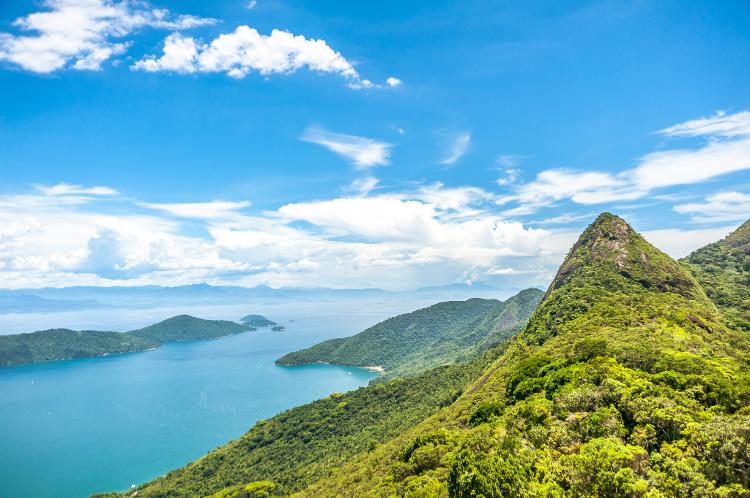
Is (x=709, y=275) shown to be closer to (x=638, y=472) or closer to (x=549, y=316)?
(x=549, y=316)

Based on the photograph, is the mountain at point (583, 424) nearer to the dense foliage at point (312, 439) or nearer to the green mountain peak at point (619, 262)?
the green mountain peak at point (619, 262)

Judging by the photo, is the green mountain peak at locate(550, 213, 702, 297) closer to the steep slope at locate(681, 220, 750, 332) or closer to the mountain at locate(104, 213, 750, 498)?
the mountain at locate(104, 213, 750, 498)

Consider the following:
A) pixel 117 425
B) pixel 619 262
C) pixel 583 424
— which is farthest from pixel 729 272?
pixel 117 425

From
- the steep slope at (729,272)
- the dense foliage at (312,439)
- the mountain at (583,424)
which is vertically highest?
the steep slope at (729,272)

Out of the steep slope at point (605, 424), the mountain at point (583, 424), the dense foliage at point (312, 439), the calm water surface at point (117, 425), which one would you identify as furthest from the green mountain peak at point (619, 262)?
the calm water surface at point (117, 425)

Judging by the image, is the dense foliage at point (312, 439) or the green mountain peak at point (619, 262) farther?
the green mountain peak at point (619, 262)

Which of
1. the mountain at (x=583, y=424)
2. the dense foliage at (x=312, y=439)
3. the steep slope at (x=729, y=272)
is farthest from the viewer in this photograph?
the steep slope at (x=729, y=272)

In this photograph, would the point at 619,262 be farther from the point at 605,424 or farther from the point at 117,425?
the point at 117,425
